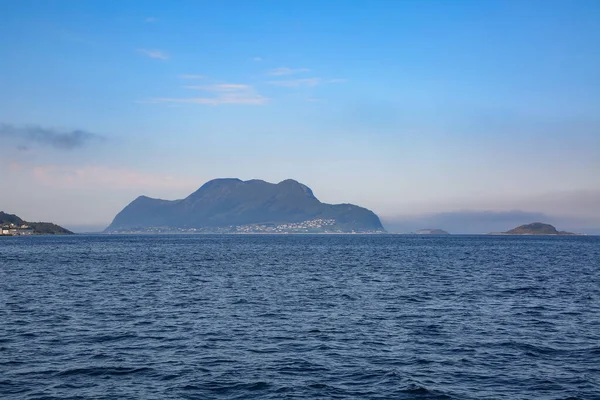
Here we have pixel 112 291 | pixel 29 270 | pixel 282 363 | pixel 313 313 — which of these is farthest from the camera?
pixel 29 270

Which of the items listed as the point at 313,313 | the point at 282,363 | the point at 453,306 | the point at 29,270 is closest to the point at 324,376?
the point at 282,363

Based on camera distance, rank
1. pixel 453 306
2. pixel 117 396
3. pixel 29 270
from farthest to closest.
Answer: pixel 29 270 < pixel 453 306 < pixel 117 396

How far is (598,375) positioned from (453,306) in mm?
20269

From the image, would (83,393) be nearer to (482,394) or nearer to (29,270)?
(482,394)

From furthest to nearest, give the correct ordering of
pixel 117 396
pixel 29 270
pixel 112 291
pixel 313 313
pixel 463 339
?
1. pixel 29 270
2. pixel 112 291
3. pixel 313 313
4. pixel 463 339
5. pixel 117 396

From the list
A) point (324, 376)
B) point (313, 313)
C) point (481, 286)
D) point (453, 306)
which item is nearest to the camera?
point (324, 376)

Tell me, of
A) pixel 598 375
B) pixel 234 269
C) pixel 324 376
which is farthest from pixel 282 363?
pixel 234 269

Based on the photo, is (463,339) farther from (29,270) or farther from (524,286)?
(29,270)

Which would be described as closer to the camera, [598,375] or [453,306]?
[598,375]

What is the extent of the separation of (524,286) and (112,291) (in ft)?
141

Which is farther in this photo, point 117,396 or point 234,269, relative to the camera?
point 234,269

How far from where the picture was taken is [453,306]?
154 ft

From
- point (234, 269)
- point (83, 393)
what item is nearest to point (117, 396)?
point (83, 393)

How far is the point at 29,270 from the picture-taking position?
84188mm
